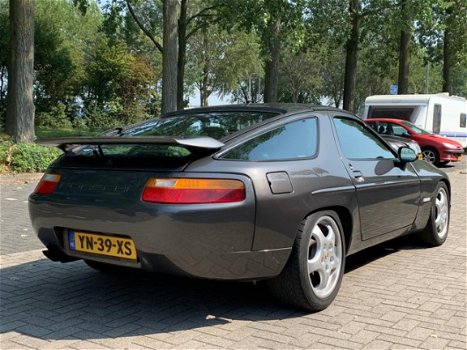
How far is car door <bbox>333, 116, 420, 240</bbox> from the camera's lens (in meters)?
4.53

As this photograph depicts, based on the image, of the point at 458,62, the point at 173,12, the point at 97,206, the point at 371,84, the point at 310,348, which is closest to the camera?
the point at 310,348

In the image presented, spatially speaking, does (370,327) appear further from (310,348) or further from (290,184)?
(290,184)

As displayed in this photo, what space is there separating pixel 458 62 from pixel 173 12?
60.9ft

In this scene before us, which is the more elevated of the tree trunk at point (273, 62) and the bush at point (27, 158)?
the tree trunk at point (273, 62)

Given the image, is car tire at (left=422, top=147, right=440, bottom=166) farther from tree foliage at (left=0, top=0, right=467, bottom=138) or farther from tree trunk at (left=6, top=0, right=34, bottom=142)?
tree trunk at (left=6, top=0, right=34, bottom=142)

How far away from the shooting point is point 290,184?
3770mm

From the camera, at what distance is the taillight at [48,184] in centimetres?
405

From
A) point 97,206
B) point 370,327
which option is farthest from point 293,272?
point 97,206

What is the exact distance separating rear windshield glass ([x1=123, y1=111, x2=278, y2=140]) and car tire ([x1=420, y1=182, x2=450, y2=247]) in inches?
103

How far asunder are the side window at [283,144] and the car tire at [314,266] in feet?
1.59

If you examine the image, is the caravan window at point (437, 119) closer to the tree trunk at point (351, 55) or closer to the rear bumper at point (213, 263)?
the tree trunk at point (351, 55)

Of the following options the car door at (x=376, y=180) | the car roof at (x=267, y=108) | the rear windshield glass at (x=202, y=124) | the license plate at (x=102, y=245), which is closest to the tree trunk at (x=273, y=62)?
the car door at (x=376, y=180)

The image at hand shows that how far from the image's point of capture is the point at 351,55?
24406mm

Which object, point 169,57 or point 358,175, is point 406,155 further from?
point 169,57
